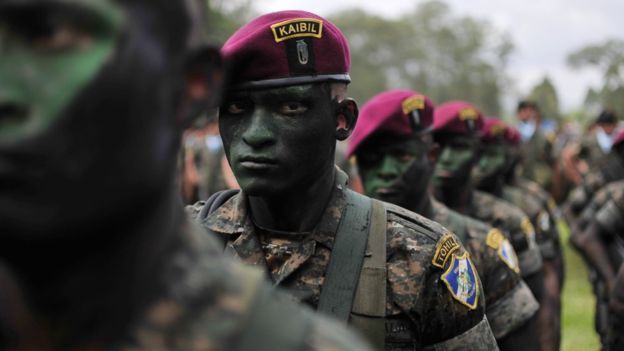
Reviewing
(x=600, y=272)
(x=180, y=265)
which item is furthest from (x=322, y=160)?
(x=600, y=272)

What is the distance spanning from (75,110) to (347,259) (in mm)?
2133

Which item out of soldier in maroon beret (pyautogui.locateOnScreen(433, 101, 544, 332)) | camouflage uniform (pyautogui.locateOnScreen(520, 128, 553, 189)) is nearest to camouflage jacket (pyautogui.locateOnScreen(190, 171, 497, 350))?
soldier in maroon beret (pyautogui.locateOnScreen(433, 101, 544, 332))

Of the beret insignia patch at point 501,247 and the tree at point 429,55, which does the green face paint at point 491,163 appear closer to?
the beret insignia patch at point 501,247

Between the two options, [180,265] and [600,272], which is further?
[600,272]

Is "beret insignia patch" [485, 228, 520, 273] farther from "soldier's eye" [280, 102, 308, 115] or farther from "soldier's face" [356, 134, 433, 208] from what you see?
"soldier's eye" [280, 102, 308, 115]

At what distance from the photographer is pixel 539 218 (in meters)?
8.77

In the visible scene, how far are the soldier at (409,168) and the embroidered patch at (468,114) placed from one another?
197 centimetres

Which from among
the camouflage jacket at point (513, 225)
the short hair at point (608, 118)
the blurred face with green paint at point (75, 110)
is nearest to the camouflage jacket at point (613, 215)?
the camouflage jacket at point (513, 225)

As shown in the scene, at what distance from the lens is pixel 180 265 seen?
1.54 metres

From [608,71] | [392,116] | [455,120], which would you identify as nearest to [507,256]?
[392,116]

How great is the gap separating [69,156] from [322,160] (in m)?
2.15

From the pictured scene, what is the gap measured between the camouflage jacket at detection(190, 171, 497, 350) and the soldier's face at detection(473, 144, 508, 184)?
532 cm

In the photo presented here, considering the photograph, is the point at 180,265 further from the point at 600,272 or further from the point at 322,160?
the point at 600,272

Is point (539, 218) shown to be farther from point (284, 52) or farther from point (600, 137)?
point (600, 137)
